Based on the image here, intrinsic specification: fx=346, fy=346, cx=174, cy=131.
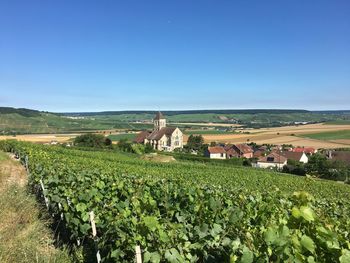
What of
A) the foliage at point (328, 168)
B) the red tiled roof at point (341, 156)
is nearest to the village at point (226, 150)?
the red tiled roof at point (341, 156)

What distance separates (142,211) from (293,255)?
305cm

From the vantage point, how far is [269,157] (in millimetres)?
80188

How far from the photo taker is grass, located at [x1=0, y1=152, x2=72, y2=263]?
18.4 feet

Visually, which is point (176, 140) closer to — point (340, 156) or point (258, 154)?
point (258, 154)

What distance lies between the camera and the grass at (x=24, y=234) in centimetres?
560

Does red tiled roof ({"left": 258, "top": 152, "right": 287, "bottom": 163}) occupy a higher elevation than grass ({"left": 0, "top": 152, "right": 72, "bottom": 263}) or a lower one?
lower

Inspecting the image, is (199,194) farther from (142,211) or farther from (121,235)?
(121,235)

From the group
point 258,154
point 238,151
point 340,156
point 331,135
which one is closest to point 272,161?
point 258,154

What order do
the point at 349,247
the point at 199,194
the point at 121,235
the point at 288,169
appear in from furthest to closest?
the point at 288,169 → the point at 199,194 → the point at 121,235 → the point at 349,247

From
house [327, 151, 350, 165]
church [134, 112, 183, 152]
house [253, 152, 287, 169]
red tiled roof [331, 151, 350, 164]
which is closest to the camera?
house [327, 151, 350, 165]

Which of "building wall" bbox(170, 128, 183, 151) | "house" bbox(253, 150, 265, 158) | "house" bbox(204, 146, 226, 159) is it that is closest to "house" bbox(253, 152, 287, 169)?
"house" bbox(253, 150, 265, 158)

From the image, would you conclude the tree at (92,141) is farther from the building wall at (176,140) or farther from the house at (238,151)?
the house at (238,151)

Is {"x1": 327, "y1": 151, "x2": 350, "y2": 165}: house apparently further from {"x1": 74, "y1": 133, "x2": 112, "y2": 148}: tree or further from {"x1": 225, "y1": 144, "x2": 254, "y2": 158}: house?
{"x1": 74, "y1": 133, "x2": 112, "y2": 148}: tree

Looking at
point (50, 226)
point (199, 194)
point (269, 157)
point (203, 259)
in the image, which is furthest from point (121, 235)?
point (269, 157)
